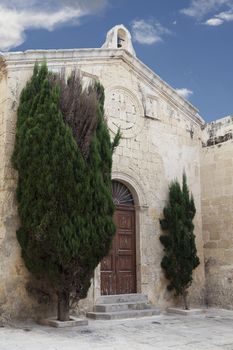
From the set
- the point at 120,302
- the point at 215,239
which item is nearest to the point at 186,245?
the point at 215,239

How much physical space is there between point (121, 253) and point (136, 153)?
2.25m

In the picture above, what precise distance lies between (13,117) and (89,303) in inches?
151

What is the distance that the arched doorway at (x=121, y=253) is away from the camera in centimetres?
920

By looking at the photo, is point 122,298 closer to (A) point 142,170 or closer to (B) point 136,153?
(A) point 142,170

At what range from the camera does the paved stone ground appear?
19.6 feet

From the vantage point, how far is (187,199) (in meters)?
10.3

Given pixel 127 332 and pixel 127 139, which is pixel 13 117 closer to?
pixel 127 139

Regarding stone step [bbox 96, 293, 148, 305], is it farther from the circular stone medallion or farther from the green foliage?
the circular stone medallion

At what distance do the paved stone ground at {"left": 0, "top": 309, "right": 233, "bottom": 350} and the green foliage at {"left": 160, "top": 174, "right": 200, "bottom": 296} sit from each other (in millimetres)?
1350

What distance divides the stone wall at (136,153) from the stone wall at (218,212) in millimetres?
207

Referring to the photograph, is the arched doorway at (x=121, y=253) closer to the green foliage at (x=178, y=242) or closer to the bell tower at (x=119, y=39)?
the green foliage at (x=178, y=242)

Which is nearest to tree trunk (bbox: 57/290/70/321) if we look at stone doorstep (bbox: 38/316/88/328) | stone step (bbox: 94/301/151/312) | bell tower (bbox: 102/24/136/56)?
stone doorstep (bbox: 38/316/88/328)

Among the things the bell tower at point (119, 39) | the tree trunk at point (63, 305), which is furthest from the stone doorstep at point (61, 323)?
the bell tower at point (119, 39)

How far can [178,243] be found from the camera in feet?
32.2
